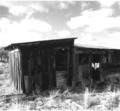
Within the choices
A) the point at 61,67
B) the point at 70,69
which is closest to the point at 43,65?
the point at 61,67

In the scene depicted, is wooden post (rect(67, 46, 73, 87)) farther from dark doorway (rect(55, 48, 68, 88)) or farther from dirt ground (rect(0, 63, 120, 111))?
dirt ground (rect(0, 63, 120, 111))

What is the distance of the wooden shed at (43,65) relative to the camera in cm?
1166

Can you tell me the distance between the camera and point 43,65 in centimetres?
1209

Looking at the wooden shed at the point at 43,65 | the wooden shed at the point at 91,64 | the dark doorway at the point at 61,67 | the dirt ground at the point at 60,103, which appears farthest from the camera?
Answer: the wooden shed at the point at 91,64

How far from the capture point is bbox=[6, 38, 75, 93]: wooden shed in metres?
11.7

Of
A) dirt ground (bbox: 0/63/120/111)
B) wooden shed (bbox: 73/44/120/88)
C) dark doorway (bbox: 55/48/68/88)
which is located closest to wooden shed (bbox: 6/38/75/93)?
dark doorway (bbox: 55/48/68/88)

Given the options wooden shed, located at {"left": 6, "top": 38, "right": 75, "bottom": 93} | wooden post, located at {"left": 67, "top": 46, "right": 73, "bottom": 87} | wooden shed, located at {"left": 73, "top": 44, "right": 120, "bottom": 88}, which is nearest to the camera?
wooden shed, located at {"left": 6, "top": 38, "right": 75, "bottom": 93}

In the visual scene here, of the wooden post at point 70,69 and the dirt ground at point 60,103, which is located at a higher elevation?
the wooden post at point 70,69

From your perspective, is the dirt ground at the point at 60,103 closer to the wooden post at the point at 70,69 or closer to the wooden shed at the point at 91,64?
the wooden post at the point at 70,69

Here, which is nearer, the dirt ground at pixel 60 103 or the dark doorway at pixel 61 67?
the dirt ground at pixel 60 103

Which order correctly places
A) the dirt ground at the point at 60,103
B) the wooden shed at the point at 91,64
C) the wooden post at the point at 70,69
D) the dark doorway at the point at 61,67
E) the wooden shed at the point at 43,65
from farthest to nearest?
the wooden shed at the point at 91,64
the wooden post at the point at 70,69
the dark doorway at the point at 61,67
the wooden shed at the point at 43,65
the dirt ground at the point at 60,103

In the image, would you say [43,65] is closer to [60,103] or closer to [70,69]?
[70,69]

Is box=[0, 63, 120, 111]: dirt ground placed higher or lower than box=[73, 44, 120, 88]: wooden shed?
lower

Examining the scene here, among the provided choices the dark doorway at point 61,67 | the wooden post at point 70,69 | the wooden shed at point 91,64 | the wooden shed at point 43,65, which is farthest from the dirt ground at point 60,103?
the wooden shed at point 91,64
